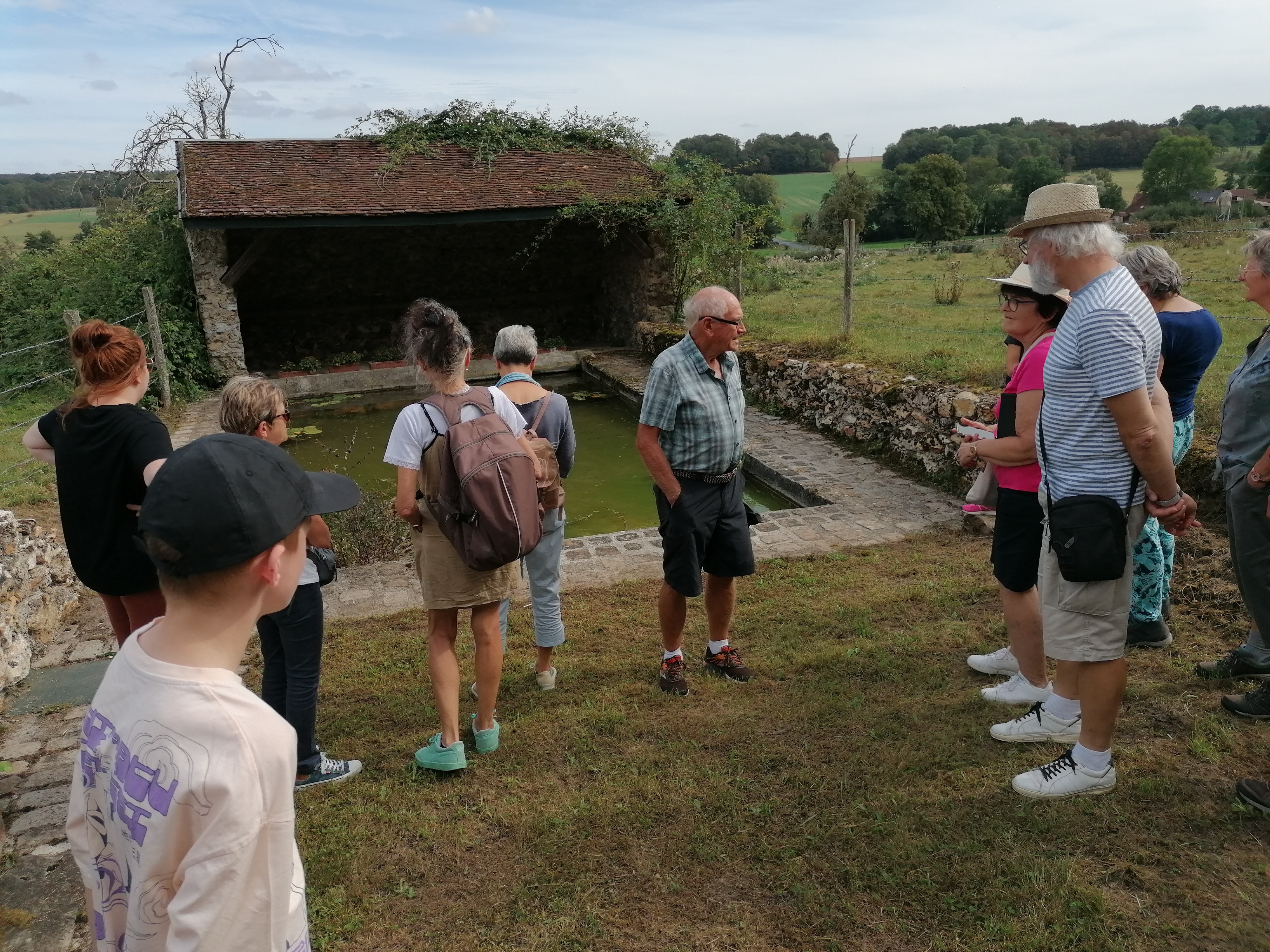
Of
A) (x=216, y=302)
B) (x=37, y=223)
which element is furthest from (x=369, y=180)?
(x=37, y=223)

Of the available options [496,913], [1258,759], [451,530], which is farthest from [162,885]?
[1258,759]

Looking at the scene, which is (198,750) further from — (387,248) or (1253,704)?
(387,248)

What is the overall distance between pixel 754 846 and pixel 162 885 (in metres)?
2.02

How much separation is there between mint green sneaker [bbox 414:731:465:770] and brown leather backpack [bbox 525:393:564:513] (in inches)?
39.7

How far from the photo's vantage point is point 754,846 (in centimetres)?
283

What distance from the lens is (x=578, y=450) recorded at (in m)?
9.67

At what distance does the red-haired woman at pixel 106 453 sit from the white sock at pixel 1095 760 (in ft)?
10.8

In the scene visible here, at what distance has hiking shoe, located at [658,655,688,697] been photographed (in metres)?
3.88

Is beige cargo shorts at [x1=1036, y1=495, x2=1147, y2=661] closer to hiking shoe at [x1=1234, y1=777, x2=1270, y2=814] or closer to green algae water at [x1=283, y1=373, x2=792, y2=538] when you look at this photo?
hiking shoe at [x1=1234, y1=777, x2=1270, y2=814]

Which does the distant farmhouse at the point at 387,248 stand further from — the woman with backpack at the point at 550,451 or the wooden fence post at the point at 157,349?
the woman with backpack at the point at 550,451

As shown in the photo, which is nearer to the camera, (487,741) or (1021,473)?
(1021,473)

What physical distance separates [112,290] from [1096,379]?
592 inches

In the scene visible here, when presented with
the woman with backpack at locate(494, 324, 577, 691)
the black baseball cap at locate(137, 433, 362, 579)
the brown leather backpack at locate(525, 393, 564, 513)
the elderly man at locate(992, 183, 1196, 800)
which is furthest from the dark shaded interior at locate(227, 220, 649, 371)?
the black baseball cap at locate(137, 433, 362, 579)

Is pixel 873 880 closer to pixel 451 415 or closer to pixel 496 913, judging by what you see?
pixel 496 913
